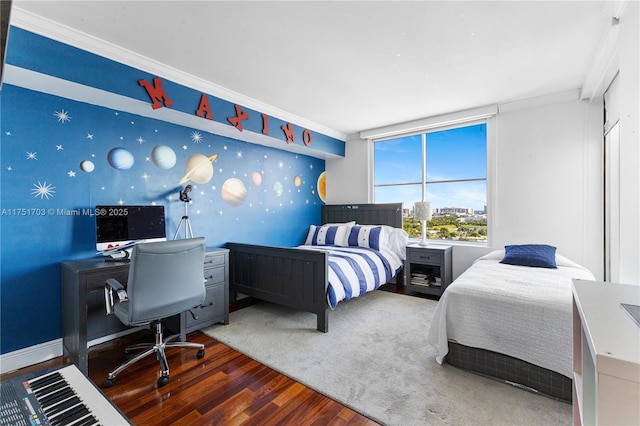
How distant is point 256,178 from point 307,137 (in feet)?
3.25

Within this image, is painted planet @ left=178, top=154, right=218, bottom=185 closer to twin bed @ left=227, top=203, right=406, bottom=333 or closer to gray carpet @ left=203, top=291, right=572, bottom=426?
twin bed @ left=227, top=203, right=406, bottom=333

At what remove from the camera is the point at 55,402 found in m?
0.61

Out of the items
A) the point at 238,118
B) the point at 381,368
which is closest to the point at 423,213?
the point at 381,368

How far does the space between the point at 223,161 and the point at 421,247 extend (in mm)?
2862

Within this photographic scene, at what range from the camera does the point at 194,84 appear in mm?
2891

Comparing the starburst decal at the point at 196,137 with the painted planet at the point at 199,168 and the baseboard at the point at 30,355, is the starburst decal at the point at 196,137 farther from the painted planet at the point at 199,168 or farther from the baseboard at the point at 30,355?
the baseboard at the point at 30,355

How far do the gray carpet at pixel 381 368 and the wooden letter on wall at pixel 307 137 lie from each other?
2.38 m

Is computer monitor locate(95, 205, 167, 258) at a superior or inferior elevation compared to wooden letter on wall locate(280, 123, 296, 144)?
inferior

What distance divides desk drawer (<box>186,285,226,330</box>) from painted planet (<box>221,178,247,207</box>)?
3.88ft

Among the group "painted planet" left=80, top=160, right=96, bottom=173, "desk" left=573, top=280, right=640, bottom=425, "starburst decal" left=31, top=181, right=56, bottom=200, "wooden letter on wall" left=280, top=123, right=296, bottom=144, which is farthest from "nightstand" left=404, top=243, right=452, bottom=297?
"starburst decal" left=31, top=181, right=56, bottom=200

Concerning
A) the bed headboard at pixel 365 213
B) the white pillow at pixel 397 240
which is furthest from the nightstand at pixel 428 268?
the bed headboard at pixel 365 213

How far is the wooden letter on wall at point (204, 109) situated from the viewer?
9.61 ft

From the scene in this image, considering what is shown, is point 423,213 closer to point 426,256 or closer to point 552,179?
point 426,256

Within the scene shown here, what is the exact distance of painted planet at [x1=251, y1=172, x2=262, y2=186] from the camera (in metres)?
4.04
